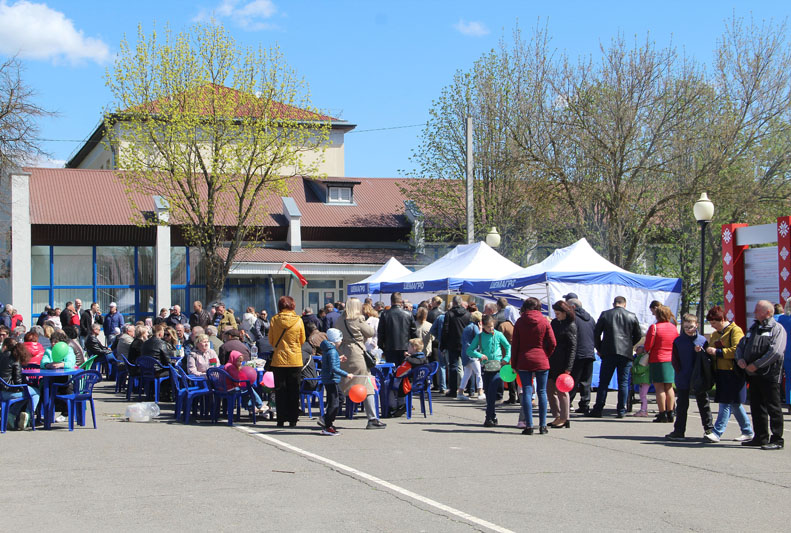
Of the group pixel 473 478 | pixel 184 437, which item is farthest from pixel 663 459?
pixel 184 437

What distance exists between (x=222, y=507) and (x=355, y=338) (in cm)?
477

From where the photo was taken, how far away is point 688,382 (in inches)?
430

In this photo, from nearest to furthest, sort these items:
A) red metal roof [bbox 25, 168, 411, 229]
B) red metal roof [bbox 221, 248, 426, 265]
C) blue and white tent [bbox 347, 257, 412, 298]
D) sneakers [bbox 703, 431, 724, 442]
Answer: sneakers [bbox 703, 431, 724, 442] → blue and white tent [bbox 347, 257, 412, 298] → red metal roof [bbox 25, 168, 411, 229] → red metal roof [bbox 221, 248, 426, 265]

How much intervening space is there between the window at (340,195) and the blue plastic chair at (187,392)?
27.0 meters

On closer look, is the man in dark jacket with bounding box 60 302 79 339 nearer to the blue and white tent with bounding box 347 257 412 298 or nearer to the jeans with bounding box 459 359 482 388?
the blue and white tent with bounding box 347 257 412 298

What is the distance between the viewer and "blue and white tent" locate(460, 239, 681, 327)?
17.6 m

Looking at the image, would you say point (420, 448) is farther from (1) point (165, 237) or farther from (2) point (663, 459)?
(1) point (165, 237)

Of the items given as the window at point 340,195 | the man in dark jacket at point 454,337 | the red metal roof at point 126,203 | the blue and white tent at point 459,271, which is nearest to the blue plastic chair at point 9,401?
the man in dark jacket at point 454,337

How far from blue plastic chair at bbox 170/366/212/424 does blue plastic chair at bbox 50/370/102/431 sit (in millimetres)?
1168

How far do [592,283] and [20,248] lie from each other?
75.5 ft

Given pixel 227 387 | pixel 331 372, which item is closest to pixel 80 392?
pixel 227 387

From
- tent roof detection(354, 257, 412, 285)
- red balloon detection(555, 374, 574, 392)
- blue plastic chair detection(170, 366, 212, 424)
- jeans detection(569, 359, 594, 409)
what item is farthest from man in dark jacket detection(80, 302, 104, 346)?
red balloon detection(555, 374, 574, 392)

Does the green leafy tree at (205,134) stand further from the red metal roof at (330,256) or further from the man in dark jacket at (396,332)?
the man in dark jacket at (396,332)

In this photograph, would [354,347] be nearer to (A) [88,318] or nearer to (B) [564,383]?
(B) [564,383]
